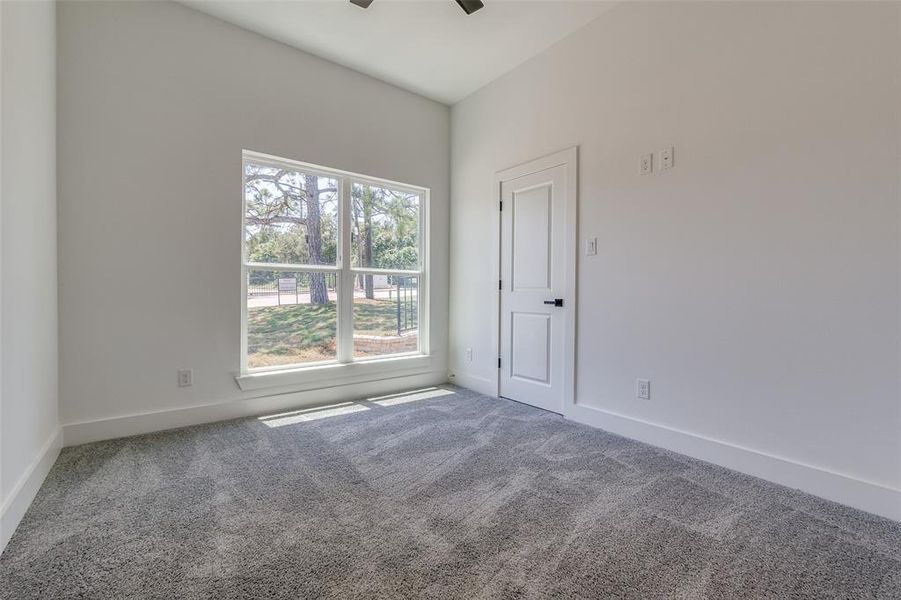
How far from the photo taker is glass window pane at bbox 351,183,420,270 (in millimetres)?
3613

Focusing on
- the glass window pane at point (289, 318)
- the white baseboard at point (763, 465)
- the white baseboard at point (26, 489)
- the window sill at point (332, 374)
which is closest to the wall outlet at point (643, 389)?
the white baseboard at point (763, 465)

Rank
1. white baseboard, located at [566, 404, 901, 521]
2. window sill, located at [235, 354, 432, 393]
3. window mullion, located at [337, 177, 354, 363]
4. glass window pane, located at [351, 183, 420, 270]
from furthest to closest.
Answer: glass window pane, located at [351, 183, 420, 270]
window mullion, located at [337, 177, 354, 363]
window sill, located at [235, 354, 432, 393]
white baseboard, located at [566, 404, 901, 521]

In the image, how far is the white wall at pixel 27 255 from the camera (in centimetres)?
152

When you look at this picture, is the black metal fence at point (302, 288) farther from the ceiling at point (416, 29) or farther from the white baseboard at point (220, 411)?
the ceiling at point (416, 29)

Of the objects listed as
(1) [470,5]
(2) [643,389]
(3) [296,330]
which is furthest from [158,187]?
(2) [643,389]

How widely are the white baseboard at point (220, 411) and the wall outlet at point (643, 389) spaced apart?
2027 millimetres

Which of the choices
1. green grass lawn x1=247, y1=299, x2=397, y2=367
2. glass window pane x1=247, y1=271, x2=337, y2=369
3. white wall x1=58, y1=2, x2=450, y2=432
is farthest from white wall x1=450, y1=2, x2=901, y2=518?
white wall x1=58, y1=2, x2=450, y2=432

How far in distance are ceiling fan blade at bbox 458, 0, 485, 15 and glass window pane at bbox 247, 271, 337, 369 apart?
7.15ft

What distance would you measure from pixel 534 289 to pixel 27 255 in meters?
2.97

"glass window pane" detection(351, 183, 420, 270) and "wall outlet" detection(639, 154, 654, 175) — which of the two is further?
"glass window pane" detection(351, 183, 420, 270)

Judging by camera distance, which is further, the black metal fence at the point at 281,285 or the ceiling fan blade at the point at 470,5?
the black metal fence at the point at 281,285

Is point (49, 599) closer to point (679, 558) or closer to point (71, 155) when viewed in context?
point (679, 558)

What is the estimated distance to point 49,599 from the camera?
3.96ft

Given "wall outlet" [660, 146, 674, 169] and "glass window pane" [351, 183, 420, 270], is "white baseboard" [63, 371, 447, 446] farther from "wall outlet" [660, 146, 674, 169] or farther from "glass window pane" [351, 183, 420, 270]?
"wall outlet" [660, 146, 674, 169]
